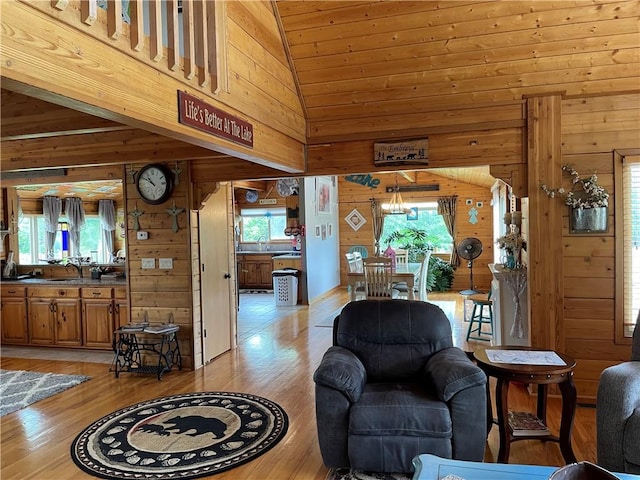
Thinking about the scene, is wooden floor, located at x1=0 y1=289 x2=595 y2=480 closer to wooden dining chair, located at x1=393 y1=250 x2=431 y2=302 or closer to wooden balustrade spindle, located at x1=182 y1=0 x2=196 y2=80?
wooden dining chair, located at x1=393 y1=250 x2=431 y2=302

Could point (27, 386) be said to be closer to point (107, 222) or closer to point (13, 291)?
point (13, 291)

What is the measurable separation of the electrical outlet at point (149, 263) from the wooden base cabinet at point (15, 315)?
2.13 m

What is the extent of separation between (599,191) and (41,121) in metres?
4.62

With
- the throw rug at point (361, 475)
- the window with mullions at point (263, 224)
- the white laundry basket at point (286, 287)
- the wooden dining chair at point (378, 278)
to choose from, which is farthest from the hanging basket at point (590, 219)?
the window with mullions at point (263, 224)

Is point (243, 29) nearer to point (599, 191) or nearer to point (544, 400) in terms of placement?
point (599, 191)

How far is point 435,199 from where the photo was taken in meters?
10.2

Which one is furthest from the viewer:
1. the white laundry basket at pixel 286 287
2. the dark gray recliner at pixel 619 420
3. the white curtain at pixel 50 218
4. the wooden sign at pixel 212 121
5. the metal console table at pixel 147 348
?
the white curtain at pixel 50 218

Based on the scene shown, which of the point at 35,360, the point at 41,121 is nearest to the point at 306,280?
the point at 35,360

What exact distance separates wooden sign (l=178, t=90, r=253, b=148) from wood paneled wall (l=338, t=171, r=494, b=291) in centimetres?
748

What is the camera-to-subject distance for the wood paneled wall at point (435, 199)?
385 inches

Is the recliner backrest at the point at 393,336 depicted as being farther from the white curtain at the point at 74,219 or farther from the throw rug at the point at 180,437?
the white curtain at the point at 74,219

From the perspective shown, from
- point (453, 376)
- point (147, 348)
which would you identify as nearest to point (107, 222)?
point (147, 348)

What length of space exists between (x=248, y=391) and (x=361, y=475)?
67.6 inches

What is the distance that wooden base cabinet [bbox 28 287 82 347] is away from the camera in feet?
18.2
